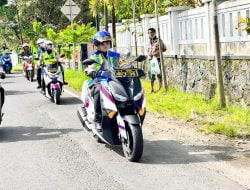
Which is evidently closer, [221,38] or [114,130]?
[114,130]

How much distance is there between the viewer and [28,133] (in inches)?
359

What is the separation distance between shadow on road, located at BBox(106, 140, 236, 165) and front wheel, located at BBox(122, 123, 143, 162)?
0.53 ft

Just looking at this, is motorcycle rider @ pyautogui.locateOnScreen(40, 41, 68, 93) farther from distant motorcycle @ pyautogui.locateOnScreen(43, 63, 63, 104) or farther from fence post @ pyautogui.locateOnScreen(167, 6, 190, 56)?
fence post @ pyautogui.locateOnScreen(167, 6, 190, 56)

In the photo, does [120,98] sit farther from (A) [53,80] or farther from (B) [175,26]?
(B) [175,26]

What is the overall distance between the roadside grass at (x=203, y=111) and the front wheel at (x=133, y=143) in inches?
80.4

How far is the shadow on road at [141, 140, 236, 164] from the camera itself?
261 inches

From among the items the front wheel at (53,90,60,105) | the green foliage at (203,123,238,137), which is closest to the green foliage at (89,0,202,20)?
the front wheel at (53,90,60,105)

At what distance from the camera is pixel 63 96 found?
1470 centimetres

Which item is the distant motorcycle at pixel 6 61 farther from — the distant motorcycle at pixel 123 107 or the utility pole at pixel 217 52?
the distant motorcycle at pixel 123 107

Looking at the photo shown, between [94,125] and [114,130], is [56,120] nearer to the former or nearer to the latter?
[94,125]

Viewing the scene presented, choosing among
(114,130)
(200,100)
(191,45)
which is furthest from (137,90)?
(191,45)

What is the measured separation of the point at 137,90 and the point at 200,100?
4887mm

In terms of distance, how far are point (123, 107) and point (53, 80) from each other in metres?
6.96

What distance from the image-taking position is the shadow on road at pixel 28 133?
28.3ft
